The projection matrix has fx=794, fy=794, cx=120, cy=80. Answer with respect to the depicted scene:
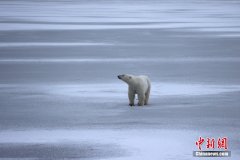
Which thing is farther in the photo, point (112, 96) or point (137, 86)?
point (112, 96)

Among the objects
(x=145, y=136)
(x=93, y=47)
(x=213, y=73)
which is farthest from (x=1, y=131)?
(x=93, y=47)

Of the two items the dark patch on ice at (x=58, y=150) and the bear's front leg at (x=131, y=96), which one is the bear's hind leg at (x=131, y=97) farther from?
the dark patch on ice at (x=58, y=150)

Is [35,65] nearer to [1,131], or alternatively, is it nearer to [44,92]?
[44,92]

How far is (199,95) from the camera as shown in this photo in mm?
12820

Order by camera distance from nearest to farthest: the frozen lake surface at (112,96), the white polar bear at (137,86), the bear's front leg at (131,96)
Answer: the frozen lake surface at (112,96) < the white polar bear at (137,86) < the bear's front leg at (131,96)

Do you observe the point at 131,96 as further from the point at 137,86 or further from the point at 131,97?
the point at 137,86

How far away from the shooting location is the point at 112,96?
41.8 ft

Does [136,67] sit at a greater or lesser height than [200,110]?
greater

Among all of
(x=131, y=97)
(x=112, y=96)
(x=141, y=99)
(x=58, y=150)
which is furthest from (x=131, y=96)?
(x=58, y=150)

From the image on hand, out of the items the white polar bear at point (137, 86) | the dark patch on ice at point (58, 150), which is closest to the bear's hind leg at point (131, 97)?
the white polar bear at point (137, 86)

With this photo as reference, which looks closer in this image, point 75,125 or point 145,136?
point 145,136

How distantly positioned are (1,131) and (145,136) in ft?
5.81

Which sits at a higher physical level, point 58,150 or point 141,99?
point 141,99

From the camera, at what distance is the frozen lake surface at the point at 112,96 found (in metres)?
8.80
